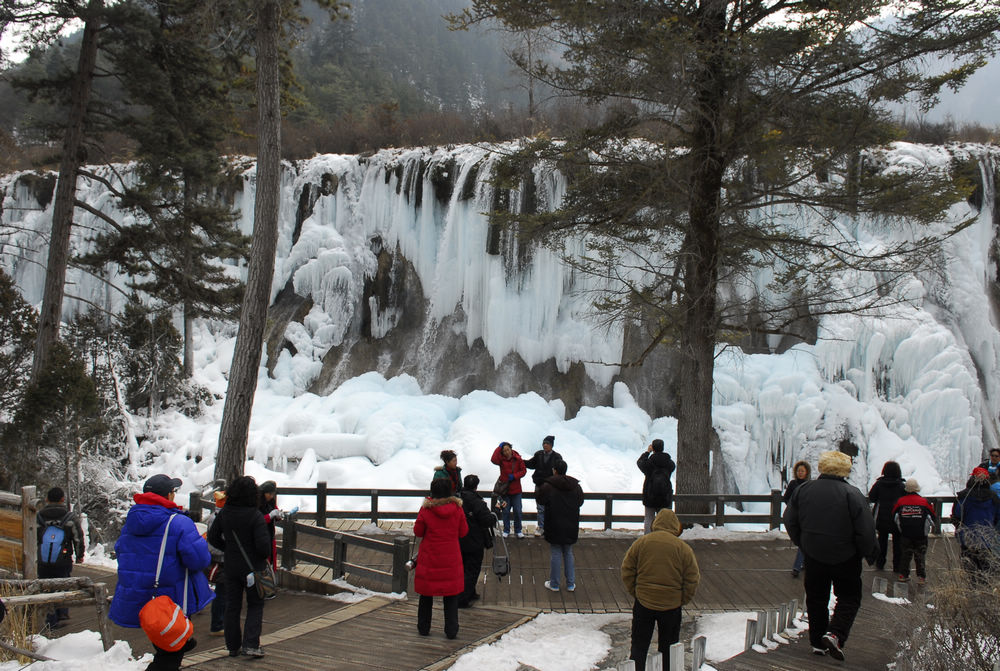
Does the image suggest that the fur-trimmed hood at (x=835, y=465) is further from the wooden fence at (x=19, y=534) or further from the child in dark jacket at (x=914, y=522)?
the wooden fence at (x=19, y=534)

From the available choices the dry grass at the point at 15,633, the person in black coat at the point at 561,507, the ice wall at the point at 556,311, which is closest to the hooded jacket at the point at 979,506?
the person in black coat at the point at 561,507

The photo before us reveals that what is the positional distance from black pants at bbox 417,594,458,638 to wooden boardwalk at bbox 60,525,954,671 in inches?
2.6

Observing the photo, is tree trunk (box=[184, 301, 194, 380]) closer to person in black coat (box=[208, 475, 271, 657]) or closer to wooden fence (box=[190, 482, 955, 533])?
wooden fence (box=[190, 482, 955, 533])

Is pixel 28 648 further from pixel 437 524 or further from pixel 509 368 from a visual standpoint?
pixel 509 368

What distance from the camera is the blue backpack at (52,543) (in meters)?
5.82

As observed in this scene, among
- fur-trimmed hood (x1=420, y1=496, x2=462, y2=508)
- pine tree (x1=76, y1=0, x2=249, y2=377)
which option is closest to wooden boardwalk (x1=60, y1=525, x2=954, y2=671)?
fur-trimmed hood (x1=420, y1=496, x2=462, y2=508)

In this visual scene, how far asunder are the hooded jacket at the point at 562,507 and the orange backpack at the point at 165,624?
3.46 metres

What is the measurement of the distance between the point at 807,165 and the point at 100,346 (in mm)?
16691

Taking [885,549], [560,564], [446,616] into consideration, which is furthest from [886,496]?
[446,616]

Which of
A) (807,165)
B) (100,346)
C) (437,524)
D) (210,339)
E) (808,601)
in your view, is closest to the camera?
(808,601)

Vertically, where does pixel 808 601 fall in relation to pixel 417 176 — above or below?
below

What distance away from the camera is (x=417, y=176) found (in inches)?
852

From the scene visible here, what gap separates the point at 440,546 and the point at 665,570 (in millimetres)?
1687

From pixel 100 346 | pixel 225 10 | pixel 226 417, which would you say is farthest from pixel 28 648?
pixel 100 346
